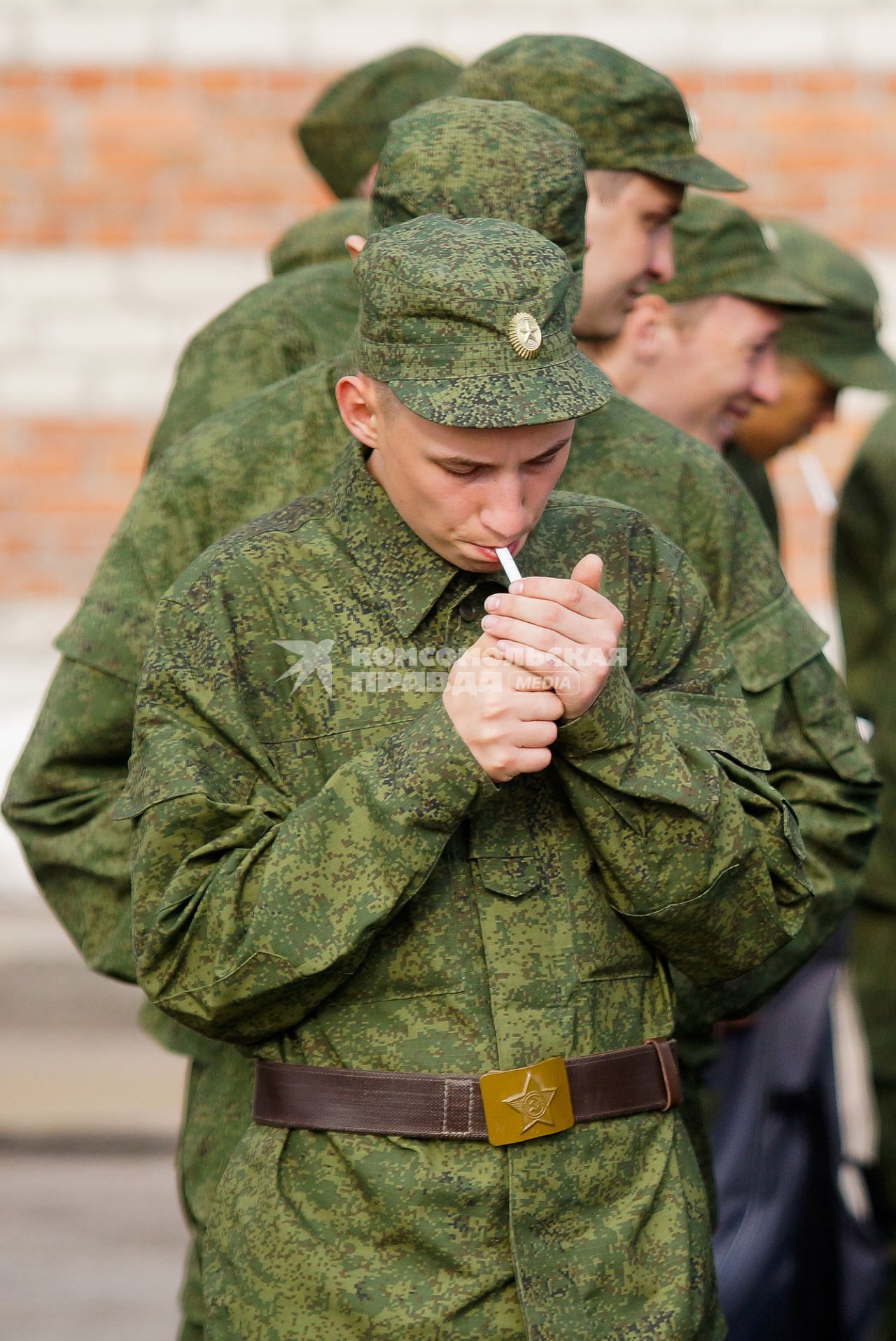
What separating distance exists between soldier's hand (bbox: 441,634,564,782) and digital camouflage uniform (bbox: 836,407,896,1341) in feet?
8.75

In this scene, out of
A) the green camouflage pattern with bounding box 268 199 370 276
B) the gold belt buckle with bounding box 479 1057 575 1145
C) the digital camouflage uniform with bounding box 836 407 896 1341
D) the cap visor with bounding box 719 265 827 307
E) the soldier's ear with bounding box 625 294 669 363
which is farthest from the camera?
the digital camouflage uniform with bounding box 836 407 896 1341

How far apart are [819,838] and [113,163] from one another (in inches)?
216

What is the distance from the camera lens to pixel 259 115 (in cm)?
756

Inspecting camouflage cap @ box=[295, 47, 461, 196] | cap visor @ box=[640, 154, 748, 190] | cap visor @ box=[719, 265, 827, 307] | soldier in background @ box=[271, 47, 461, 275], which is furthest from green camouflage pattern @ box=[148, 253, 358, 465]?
camouflage cap @ box=[295, 47, 461, 196]

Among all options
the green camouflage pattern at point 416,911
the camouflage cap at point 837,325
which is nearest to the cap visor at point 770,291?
the camouflage cap at point 837,325

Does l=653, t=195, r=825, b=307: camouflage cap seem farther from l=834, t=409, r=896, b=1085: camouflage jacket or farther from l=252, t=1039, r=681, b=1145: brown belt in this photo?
l=252, t=1039, r=681, b=1145: brown belt

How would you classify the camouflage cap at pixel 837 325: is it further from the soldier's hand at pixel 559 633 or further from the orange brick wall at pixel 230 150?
the soldier's hand at pixel 559 633

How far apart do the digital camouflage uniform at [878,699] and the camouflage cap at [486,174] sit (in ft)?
7.55

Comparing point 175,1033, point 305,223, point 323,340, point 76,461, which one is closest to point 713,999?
Result: point 175,1033

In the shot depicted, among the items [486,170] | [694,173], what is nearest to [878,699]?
[694,173]

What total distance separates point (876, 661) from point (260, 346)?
2.25 metres

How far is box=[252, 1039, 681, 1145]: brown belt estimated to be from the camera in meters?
2.10

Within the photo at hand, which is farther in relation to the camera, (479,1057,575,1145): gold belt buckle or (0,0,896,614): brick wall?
(0,0,896,614): brick wall

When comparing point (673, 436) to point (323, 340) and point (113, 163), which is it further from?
point (113, 163)
